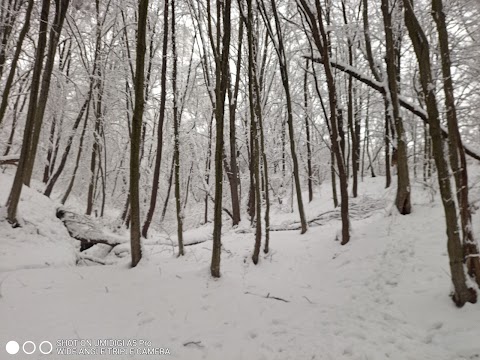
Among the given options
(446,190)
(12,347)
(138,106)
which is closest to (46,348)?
(12,347)

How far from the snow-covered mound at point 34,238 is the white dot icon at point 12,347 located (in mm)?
2045

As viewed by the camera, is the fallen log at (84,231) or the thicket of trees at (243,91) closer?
the thicket of trees at (243,91)

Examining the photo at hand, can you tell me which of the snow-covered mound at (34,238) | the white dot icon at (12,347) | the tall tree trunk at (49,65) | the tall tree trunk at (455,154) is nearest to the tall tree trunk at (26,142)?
the snow-covered mound at (34,238)

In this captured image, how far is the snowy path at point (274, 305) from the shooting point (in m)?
2.93

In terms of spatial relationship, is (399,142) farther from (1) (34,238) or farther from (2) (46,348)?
(1) (34,238)

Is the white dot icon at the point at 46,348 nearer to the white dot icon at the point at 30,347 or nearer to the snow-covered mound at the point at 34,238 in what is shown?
the white dot icon at the point at 30,347

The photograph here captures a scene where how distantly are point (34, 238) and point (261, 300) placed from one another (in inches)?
166

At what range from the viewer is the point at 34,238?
5.51m

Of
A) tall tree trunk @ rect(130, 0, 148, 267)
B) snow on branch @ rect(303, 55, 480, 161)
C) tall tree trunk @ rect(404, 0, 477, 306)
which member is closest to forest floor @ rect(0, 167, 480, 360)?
tall tree trunk @ rect(404, 0, 477, 306)

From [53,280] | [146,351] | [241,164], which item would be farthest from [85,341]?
[241,164]

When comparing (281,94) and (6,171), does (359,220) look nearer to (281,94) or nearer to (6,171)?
(281,94)

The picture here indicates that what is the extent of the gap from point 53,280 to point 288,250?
12.4 ft

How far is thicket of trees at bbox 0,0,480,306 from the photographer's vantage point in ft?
13.7

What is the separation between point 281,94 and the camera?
38.4 feet
